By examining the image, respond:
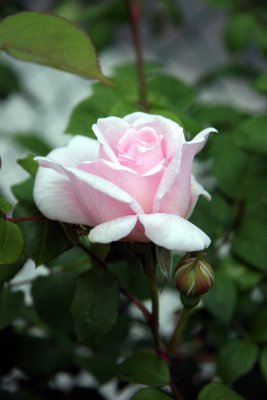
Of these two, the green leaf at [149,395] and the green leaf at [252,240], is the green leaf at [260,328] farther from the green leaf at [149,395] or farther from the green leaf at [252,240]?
the green leaf at [149,395]

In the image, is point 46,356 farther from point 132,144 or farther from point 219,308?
point 132,144

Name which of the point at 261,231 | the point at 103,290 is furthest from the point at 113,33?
the point at 103,290

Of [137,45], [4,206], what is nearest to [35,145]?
[137,45]

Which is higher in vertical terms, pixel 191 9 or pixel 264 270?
pixel 264 270

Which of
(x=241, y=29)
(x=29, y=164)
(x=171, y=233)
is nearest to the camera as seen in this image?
(x=171, y=233)

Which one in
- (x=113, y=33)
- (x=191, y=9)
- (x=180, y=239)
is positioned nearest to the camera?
(x=180, y=239)

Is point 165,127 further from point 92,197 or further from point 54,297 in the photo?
point 54,297

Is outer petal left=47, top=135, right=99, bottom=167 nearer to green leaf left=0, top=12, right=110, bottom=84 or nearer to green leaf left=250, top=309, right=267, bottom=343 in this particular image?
green leaf left=0, top=12, right=110, bottom=84


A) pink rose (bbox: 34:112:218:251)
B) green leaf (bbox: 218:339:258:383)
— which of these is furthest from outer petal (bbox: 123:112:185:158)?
green leaf (bbox: 218:339:258:383)
